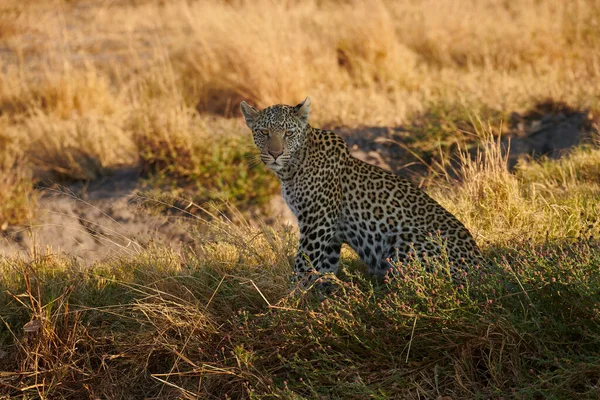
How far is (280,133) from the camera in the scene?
6082 mm

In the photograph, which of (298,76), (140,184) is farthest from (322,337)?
(298,76)

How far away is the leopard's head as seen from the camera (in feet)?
19.9

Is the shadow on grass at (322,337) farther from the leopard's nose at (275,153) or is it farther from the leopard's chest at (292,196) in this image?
the leopard's nose at (275,153)

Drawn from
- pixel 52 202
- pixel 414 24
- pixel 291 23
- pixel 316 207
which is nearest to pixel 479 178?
pixel 316 207

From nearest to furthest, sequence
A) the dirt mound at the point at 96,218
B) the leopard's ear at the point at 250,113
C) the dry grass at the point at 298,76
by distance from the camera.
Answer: the leopard's ear at the point at 250,113 → the dirt mound at the point at 96,218 → the dry grass at the point at 298,76

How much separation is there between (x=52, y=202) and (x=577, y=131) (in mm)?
6475

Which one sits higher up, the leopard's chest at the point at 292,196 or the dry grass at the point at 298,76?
the leopard's chest at the point at 292,196

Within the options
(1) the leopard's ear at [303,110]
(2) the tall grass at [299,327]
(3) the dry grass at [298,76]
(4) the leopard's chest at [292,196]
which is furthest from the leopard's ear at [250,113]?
(3) the dry grass at [298,76]

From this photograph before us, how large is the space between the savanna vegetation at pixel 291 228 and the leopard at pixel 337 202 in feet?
0.83

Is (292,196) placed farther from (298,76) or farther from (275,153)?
(298,76)

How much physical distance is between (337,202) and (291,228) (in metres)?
0.56

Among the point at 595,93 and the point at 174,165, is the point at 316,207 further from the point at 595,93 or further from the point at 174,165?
the point at 595,93

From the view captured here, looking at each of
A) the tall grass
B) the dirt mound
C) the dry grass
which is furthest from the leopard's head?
the dry grass

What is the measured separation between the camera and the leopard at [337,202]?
230 inches
